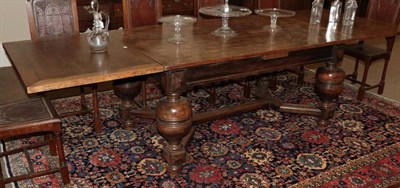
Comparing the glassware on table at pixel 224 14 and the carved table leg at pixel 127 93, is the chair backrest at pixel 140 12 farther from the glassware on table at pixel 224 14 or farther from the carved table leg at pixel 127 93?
the glassware on table at pixel 224 14

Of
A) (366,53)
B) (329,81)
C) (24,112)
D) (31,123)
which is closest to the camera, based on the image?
(31,123)

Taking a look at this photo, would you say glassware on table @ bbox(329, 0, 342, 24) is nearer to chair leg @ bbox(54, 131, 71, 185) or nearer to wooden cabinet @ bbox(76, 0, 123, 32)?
chair leg @ bbox(54, 131, 71, 185)

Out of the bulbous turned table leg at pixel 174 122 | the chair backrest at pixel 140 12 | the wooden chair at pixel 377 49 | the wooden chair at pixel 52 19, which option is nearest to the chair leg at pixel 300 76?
the wooden chair at pixel 377 49

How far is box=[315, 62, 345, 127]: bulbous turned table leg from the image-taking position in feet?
9.96

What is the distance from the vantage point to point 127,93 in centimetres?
306

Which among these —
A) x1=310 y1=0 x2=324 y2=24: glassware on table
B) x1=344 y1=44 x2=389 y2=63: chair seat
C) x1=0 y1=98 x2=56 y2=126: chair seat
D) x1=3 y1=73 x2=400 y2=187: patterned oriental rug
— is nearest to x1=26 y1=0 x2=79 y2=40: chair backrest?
x1=0 y1=98 x2=56 y2=126: chair seat

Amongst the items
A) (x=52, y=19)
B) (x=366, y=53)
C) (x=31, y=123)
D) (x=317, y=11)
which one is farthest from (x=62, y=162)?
(x=366, y=53)

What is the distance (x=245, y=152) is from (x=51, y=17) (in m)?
1.67

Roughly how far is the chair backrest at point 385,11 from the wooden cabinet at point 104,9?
2698 mm

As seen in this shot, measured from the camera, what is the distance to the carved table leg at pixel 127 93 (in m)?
3.02

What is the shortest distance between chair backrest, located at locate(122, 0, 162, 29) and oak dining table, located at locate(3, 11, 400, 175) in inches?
11.8

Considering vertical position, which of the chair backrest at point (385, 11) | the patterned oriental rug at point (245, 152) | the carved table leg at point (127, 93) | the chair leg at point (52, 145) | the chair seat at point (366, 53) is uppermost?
the chair backrest at point (385, 11)

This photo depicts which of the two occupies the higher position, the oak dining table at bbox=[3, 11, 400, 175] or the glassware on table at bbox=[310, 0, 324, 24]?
the glassware on table at bbox=[310, 0, 324, 24]

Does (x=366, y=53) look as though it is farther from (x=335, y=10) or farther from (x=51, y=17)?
(x=51, y=17)
